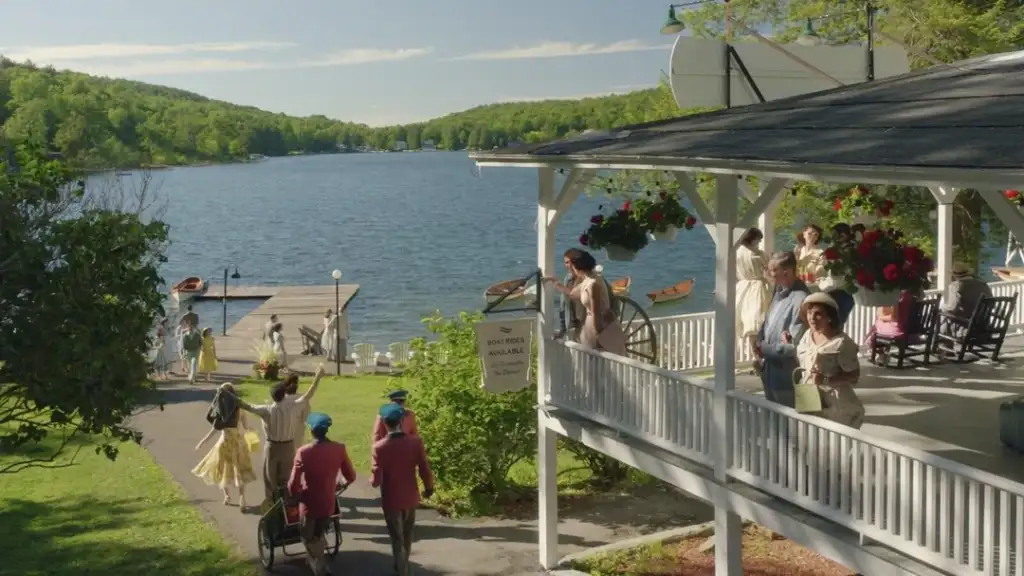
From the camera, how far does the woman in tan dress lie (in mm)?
10477

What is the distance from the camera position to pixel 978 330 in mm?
12078

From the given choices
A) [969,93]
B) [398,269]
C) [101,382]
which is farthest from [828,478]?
[398,269]

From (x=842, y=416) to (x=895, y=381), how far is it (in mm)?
3783

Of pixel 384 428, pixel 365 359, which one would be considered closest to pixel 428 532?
pixel 384 428

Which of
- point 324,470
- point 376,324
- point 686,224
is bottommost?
point 376,324

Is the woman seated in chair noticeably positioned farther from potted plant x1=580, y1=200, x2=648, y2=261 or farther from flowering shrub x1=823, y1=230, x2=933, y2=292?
potted plant x1=580, y1=200, x2=648, y2=261

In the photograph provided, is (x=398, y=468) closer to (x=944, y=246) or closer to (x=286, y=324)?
(x=944, y=246)

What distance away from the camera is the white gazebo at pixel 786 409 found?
6535 mm

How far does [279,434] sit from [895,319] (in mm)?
6397

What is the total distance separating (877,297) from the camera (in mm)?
10133

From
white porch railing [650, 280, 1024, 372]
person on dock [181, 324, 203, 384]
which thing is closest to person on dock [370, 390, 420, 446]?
white porch railing [650, 280, 1024, 372]

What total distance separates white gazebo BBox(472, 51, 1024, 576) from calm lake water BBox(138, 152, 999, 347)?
25125 millimetres

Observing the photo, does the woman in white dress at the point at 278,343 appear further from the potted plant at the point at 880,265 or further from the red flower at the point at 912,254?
the red flower at the point at 912,254

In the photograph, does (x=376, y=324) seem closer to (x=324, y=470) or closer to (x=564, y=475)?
(x=564, y=475)
